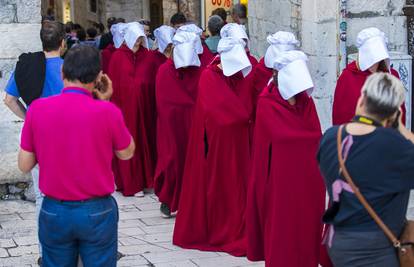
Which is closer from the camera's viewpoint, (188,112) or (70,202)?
(70,202)

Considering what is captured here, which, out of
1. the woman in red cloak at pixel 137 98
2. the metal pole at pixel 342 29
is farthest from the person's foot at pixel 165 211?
the metal pole at pixel 342 29

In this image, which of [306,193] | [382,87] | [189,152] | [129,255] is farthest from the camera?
[189,152]

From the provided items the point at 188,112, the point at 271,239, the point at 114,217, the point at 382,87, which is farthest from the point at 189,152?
the point at 382,87

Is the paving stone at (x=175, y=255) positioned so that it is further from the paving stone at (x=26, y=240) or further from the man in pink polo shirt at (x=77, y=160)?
the man in pink polo shirt at (x=77, y=160)

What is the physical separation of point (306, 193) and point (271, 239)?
37cm

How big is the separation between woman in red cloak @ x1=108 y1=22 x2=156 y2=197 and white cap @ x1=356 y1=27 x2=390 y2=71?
313 centimetres

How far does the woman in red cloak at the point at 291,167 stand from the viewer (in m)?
5.18

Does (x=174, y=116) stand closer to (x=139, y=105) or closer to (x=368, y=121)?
(x=139, y=105)

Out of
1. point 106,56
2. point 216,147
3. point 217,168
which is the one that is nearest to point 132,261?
point 217,168

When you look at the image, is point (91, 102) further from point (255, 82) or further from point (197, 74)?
point (197, 74)

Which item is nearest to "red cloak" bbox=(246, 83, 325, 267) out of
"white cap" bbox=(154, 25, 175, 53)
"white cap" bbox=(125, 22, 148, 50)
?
"white cap" bbox=(154, 25, 175, 53)

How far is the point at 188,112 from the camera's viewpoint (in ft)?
24.3

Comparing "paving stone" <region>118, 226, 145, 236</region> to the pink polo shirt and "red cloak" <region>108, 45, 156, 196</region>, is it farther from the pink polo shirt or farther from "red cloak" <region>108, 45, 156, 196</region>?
the pink polo shirt

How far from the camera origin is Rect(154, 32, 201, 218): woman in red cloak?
7.36 metres
